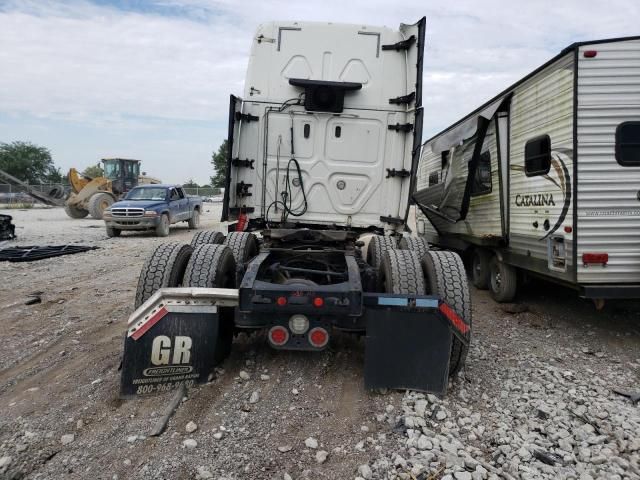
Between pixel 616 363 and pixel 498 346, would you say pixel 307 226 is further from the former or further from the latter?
pixel 616 363

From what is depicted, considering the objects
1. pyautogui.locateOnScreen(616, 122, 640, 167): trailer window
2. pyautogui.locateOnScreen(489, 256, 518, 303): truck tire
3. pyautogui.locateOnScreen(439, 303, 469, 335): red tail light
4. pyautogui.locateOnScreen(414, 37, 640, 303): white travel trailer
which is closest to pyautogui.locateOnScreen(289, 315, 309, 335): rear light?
pyautogui.locateOnScreen(439, 303, 469, 335): red tail light

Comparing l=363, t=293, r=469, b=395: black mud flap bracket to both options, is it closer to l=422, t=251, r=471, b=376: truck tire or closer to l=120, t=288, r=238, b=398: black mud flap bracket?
l=422, t=251, r=471, b=376: truck tire

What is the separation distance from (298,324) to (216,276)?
959mm

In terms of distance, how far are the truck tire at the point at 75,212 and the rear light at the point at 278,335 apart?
21609mm

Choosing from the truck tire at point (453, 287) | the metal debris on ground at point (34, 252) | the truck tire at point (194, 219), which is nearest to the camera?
the truck tire at point (453, 287)

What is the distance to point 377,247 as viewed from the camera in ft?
17.3

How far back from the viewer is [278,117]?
5.90 meters

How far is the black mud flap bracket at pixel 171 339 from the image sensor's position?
348cm

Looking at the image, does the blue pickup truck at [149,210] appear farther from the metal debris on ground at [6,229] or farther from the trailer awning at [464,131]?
the trailer awning at [464,131]

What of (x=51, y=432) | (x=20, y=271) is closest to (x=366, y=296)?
(x=51, y=432)

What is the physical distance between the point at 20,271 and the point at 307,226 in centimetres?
581

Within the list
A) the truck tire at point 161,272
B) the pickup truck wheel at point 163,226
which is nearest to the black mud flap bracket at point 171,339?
the truck tire at point 161,272

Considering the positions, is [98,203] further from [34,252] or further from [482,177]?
[482,177]

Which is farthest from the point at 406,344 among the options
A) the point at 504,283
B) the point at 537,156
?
the point at 504,283
